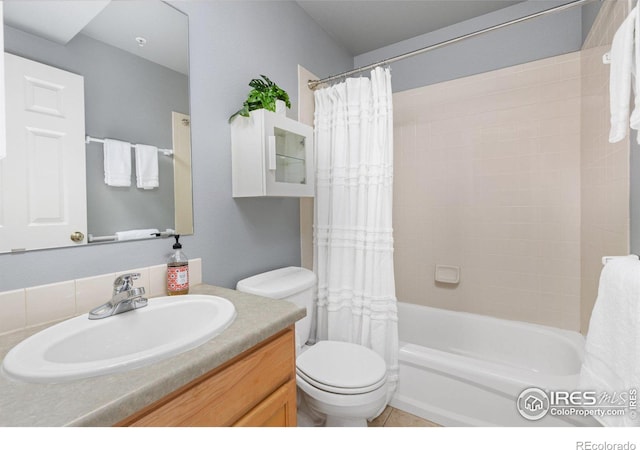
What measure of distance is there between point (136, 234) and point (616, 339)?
65.5 inches

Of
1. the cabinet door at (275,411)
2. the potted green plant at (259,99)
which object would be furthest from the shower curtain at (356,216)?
the cabinet door at (275,411)

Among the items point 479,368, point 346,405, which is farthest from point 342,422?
point 479,368

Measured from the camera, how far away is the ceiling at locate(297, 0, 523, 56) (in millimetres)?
1938

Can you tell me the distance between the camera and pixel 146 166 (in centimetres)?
116

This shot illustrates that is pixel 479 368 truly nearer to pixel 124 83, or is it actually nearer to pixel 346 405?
pixel 346 405

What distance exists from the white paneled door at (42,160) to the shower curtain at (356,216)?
3.88 feet

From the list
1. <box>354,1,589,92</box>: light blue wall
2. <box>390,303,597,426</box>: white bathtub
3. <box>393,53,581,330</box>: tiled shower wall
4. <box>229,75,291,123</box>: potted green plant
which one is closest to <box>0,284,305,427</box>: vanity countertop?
<box>229,75,291,123</box>: potted green plant

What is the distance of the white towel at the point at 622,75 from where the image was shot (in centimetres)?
100

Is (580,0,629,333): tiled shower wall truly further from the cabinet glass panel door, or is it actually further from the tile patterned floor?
the cabinet glass panel door

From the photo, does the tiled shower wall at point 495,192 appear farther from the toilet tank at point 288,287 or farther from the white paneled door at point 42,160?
the white paneled door at point 42,160

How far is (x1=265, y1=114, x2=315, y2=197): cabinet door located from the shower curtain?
190mm
